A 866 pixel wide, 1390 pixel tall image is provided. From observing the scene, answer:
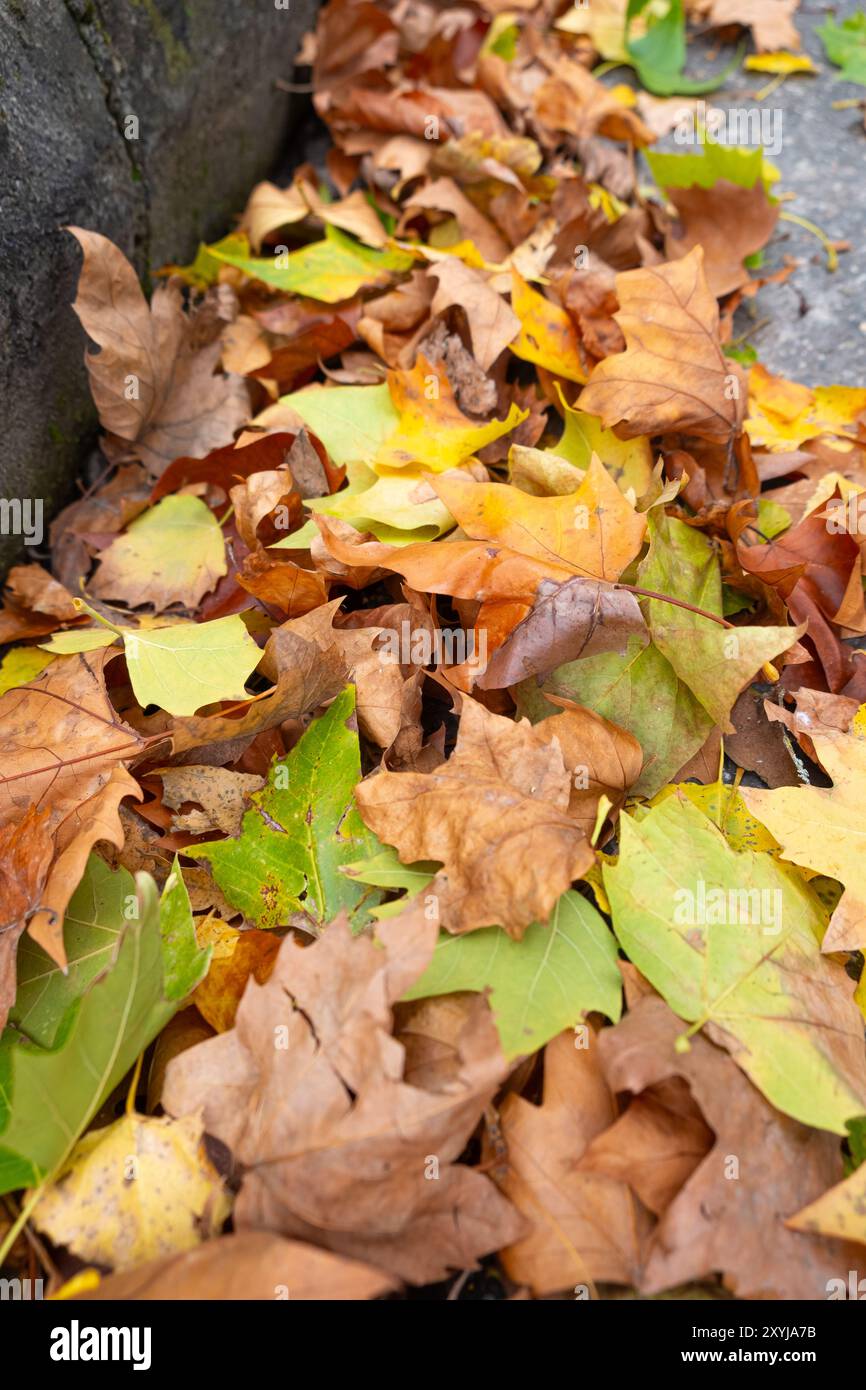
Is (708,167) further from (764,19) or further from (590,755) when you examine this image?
(590,755)

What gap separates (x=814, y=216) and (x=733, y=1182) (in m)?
2.18

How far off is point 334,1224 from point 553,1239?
0.24 metres

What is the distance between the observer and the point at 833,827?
49.7 inches

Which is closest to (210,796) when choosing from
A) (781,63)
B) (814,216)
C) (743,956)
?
(743,956)

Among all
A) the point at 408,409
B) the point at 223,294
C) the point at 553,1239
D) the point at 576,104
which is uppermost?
the point at 576,104

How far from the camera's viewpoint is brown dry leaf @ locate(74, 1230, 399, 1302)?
0.90 metres

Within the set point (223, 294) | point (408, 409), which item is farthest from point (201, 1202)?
point (223, 294)

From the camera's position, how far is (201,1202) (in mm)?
1003

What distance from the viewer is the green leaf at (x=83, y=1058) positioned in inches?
40.2

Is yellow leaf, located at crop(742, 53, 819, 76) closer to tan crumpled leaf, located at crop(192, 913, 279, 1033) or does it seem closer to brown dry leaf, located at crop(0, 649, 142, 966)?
brown dry leaf, located at crop(0, 649, 142, 966)

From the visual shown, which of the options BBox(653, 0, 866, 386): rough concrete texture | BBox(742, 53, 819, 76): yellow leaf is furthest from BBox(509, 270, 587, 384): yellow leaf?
BBox(742, 53, 819, 76): yellow leaf

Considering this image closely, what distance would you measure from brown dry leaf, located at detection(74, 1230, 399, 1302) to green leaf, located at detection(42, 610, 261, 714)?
26.2 inches

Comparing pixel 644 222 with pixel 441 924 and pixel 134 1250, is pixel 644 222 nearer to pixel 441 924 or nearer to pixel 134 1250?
pixel 441 924

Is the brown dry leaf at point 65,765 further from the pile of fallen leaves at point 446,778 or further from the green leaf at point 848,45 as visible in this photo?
the green leaf at point 848,45
